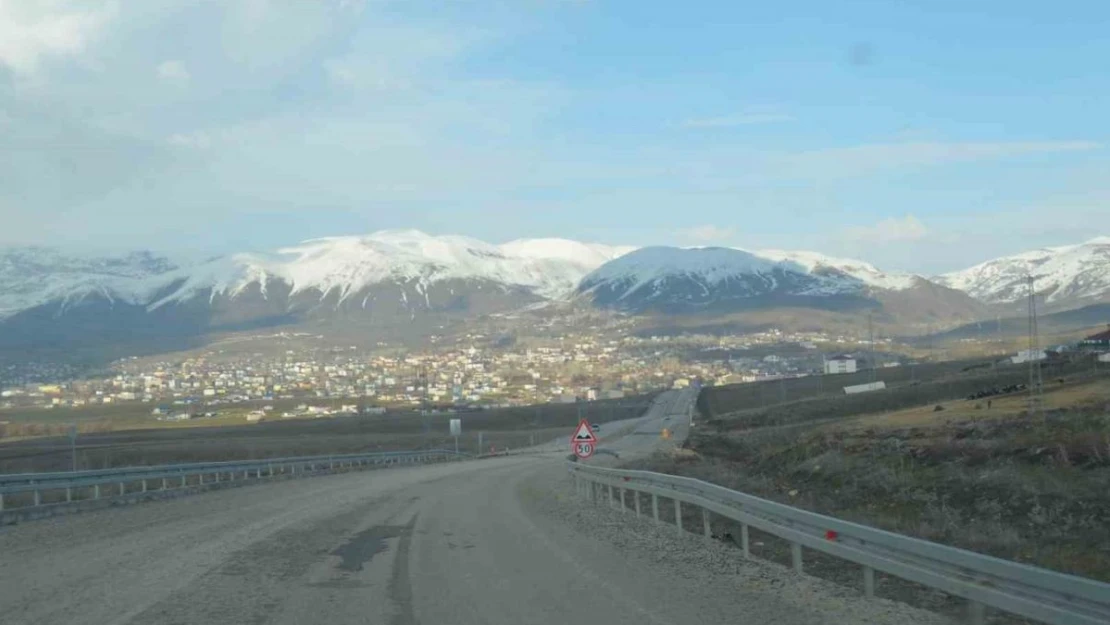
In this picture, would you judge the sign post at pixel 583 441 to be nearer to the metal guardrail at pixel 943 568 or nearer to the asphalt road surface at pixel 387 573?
the asphalt road surface at pixel 387 573

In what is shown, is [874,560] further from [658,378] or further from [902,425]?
[658,378]

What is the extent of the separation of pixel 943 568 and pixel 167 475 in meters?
26.5

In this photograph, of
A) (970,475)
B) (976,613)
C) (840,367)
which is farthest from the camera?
(840,367)

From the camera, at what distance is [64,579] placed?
42.1 feet

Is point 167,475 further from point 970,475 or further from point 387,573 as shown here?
point 970,475

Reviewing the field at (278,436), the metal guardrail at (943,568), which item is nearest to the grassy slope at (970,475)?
the metal guardrail at (943,568)

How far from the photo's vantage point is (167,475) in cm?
3169

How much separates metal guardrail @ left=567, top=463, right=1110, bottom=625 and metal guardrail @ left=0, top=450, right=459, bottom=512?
624 inches

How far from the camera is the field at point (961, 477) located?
13430mm

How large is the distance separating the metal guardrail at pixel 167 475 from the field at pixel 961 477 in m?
14.0

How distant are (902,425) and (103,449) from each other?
3722 centimetres

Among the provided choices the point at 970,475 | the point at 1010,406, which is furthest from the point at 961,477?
the point at 1010,406

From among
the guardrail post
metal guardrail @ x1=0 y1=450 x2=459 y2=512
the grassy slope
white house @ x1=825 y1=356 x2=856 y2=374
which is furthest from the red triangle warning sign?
white house @ x1=825 y1=356 x2=856 y2=374

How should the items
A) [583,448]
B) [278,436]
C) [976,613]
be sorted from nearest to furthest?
[976,613], [583,448], [278,436]
